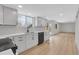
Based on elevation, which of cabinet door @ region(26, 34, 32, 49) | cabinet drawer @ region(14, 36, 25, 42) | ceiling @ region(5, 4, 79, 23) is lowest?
cabinet door @ region(26, 34, 32, 49)

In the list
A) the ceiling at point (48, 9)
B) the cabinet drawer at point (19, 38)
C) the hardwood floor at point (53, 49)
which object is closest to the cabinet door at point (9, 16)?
the ceiling at point (48, 9)

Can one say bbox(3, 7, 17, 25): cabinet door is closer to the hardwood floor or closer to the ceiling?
the ceiling

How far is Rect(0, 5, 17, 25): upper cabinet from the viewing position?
3.77 meters

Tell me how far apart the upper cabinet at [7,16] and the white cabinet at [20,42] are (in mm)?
688

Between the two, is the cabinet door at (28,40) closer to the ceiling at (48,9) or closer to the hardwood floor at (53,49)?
the hardwood floor at (53,49)

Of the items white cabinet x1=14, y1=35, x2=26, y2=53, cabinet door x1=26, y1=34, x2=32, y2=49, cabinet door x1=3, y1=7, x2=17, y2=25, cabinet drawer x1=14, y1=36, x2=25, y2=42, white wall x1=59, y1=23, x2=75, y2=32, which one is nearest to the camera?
cabinet drawer x1=14, y1=36, x2=25, y2=42

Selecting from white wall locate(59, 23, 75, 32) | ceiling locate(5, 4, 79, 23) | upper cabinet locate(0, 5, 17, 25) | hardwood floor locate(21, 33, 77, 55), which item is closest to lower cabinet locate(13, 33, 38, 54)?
hardwood floor locate(21, 33, 77, 55)

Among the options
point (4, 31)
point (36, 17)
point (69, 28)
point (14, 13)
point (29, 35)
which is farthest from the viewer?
point (69, 28)

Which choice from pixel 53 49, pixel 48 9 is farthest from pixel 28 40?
pixel 48 9

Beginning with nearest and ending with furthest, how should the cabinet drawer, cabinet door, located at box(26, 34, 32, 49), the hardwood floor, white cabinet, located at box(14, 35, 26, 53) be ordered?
1. the cabinet drawer
2. white cabinet, located at box(14, 35, 26, 53)
3. the hardwood floor
4. cabinet door, located at box(26, 34, 32, 49)
